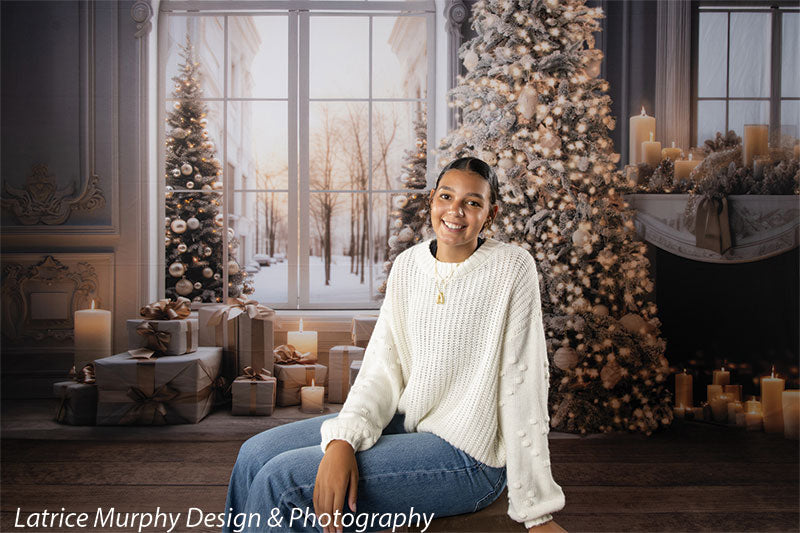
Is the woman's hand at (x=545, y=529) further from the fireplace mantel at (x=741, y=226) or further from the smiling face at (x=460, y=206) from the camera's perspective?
the fireplace mantel at (x=741, y=226)

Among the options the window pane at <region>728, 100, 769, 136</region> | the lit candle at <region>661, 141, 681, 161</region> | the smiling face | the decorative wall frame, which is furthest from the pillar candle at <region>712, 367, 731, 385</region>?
the decorative wall frame

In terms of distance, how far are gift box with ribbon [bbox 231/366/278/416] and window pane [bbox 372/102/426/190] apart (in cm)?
132

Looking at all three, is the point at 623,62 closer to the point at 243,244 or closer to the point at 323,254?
the point at 323,254

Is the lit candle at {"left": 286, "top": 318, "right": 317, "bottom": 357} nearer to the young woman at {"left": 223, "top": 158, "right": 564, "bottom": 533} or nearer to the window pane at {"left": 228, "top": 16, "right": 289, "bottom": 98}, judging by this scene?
the window pane at {"left": 228, "top": 16, "right": 289, "bottom": 98}

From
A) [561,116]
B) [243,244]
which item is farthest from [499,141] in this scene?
[243,244]

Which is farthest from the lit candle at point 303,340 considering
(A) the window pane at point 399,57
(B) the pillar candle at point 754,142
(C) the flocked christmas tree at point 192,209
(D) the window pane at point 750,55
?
(D) the window pane at point 750,55

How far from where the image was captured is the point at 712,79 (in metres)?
2.80

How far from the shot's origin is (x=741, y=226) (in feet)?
8.36

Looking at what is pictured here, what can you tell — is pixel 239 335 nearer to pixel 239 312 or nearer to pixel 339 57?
pixel 239 312

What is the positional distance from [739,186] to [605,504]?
1.75 m

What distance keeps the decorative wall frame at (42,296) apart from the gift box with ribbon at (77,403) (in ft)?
1.51

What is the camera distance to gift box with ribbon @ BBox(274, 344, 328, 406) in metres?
2.72

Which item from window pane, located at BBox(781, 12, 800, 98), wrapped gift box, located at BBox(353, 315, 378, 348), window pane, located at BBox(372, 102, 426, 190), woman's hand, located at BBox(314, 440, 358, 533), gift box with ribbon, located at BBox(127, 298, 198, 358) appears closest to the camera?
woman's hand, located at BBox(314, 440, 358, 533)

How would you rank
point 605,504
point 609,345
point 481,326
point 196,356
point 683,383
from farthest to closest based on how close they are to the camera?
point 683,383
point 196,356
point 609,345
point 605,504
point 481,326
